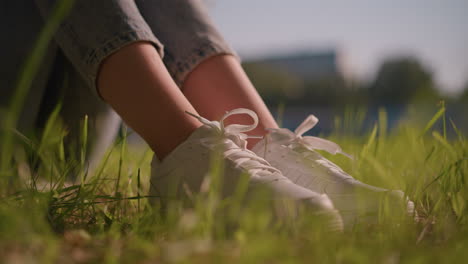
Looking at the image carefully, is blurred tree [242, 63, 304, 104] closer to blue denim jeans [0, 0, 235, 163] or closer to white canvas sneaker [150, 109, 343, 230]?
blue denim jeans [0, 0, 235, 163]

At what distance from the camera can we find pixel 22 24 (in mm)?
893

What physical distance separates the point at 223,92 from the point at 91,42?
0.29m

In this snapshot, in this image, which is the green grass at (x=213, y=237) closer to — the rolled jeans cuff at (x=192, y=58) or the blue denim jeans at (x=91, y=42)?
the blue denim jeans at (x=91, y=42)

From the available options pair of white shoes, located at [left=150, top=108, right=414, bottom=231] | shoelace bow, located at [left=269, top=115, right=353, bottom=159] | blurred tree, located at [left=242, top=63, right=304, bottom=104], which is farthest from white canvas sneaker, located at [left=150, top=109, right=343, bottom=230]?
blurred tree, located at [left=242, top=63, right=304, bottom=104]

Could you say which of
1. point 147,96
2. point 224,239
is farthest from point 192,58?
point 224,239

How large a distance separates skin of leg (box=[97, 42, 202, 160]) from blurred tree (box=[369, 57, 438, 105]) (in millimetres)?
9191

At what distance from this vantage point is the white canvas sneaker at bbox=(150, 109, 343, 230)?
0.59 m

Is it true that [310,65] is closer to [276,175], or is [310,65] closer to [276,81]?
[276,81]

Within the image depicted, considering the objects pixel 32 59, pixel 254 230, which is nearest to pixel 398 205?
pixel 254 230

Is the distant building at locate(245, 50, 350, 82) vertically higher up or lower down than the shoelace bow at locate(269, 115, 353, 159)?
lower down

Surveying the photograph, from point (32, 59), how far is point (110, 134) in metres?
0.87

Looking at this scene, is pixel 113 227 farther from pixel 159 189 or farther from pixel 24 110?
pixel 24 110

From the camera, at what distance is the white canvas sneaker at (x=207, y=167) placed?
594 millimetres

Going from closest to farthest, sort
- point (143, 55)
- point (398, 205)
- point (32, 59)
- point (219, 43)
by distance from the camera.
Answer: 1. point (32, 59)
2. point (398, 205)
3. point (143, 55)
4. point (219, 43)
